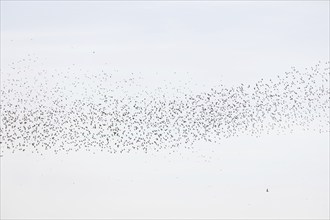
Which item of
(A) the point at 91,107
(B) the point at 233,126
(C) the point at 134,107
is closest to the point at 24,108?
(A) the point at 91,107

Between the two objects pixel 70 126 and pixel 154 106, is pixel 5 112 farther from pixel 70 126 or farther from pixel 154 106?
pixel 154 106

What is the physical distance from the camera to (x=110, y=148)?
27172 millimetres

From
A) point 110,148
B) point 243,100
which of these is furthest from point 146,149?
point 243,100

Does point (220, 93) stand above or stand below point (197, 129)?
above

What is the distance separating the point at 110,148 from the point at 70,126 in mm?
2665

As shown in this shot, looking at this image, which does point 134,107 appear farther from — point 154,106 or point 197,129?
point 197,129

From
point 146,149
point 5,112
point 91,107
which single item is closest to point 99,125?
point 91,107

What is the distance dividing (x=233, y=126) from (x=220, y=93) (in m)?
1.79

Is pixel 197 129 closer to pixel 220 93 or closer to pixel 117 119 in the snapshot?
pixel 220 93

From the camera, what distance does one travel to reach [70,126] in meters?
28.3

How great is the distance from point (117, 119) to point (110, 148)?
1683mm

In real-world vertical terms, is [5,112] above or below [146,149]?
above

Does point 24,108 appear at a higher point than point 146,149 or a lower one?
higher

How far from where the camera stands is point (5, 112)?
27.8 m
